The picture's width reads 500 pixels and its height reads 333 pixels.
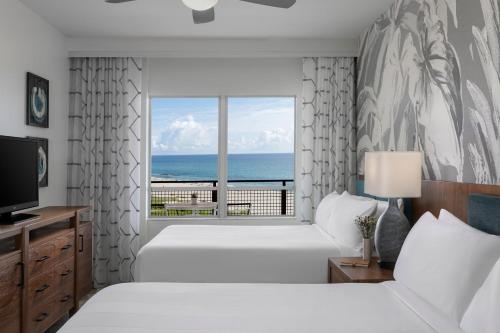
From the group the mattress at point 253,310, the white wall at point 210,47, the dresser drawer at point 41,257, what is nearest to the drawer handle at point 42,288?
the dresser drawer at point 41,257

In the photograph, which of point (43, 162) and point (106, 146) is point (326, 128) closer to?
point (106, 146)

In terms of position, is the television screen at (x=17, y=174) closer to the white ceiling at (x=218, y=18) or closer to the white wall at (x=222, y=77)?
the white ceiling at (x=218, y=18)

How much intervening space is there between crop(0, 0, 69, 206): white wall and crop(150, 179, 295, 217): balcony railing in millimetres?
1175

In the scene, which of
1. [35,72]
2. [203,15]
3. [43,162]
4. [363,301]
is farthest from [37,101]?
[363,301]

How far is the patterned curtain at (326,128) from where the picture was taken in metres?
4.89

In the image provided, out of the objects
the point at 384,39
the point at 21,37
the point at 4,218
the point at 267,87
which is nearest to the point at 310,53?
the point at 267,87

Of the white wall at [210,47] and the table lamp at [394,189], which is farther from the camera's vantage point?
the white wall at [210,47]

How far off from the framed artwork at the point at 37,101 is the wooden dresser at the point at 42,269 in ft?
2.79

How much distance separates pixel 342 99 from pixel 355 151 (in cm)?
62

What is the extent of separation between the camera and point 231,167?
5.26 meters

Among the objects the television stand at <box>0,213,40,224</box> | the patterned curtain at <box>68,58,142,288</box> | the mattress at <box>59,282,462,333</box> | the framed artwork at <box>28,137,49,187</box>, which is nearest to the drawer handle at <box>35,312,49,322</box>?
the television stand at <box>0,213,40,224</box>

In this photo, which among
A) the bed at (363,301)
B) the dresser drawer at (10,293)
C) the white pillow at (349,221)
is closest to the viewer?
the bed at (363,301)

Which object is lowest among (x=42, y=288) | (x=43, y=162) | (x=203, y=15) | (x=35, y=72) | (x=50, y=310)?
(x=50, y=310)

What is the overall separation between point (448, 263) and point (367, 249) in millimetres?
1161
